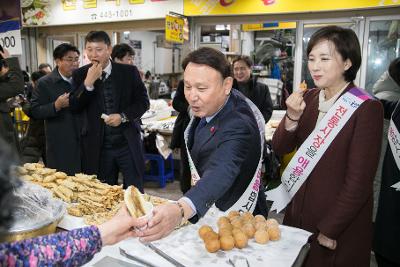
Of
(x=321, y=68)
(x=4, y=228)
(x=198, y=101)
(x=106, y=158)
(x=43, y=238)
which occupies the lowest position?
(x=106, y=158)

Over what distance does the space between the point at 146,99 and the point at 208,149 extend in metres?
1.78

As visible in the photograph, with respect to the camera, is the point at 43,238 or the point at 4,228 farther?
the point at 43,238

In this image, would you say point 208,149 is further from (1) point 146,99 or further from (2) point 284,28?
(2) point 284,28

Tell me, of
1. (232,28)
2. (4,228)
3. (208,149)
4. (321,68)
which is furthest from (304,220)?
(232,28)

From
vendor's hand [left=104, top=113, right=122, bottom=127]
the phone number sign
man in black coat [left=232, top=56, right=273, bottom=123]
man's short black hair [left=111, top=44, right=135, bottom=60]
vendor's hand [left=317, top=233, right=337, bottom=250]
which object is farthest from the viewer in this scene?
man's short black hair [left=111, top=44, right=135, bottom=60]

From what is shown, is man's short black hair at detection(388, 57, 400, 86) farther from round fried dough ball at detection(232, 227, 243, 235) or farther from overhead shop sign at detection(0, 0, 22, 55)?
overhead shop sign at detection(0, 0, 22, 55)

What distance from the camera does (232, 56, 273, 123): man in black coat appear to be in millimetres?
4090

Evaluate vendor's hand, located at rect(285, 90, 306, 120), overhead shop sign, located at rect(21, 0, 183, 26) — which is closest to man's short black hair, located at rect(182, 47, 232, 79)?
vendor's hand, located at rect(285, 90, 306, 120)

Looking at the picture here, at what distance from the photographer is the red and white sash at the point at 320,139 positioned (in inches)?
66.4

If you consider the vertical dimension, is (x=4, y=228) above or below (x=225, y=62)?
below

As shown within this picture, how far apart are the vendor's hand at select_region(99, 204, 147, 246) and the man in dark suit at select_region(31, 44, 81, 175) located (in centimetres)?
219

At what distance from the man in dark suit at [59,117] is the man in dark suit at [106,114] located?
0.32 metres

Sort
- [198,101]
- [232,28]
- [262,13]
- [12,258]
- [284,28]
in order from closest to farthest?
[12,258] < [198,101] < [262,13] < [284,28] < [232,28]

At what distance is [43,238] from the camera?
0.90m
